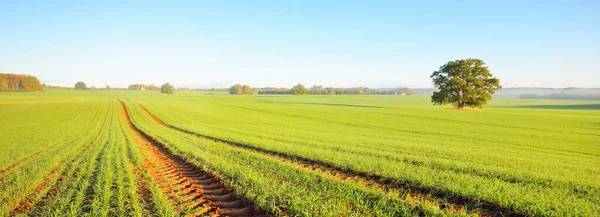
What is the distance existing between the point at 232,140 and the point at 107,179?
9685 millimetres

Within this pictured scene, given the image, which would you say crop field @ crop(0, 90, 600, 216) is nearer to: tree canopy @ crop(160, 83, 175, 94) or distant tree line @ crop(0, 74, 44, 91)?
tree canopy @ crop(160, 83, 175, 94)

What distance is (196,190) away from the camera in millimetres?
8977

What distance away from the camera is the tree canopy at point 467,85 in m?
58.9

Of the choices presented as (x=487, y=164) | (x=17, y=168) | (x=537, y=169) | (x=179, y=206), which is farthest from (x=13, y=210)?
(x=537, y=169)

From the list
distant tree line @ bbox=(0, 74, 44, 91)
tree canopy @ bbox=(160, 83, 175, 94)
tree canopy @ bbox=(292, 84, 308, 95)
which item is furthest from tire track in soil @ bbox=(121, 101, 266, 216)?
distant tree line @ bbox=(0, 74, 44, 91)

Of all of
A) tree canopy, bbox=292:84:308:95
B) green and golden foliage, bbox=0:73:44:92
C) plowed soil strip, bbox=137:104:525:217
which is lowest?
plowed soil strip, bbox=137:104:525:217

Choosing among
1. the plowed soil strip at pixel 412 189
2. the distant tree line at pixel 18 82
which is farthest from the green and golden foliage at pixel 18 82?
the plowed soil strip at pixel 412 189

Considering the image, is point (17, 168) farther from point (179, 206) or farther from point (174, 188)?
point (179, 206)

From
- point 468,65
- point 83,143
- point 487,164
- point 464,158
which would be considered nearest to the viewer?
point 487,164

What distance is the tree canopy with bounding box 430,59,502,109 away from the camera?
58.9 meters

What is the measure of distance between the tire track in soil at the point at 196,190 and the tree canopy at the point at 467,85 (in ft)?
190

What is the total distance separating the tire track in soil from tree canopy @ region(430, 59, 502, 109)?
2284 inches

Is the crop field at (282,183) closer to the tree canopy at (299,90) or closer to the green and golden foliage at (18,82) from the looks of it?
the tree canopy at (299,90)

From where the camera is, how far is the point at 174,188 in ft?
29.8
